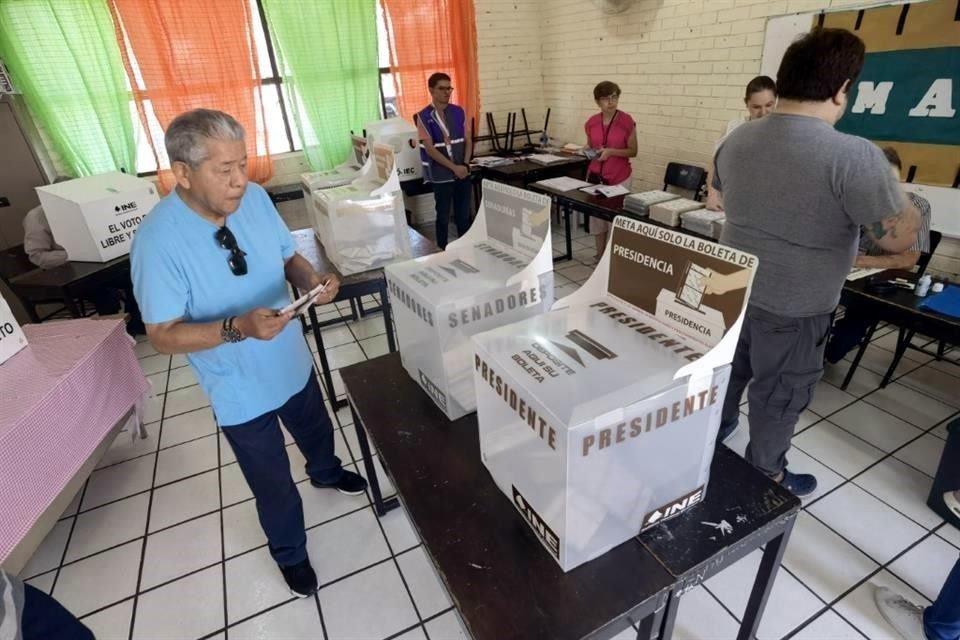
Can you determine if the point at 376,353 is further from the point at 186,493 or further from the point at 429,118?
the point at 429,118

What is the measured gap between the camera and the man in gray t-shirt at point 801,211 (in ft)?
4.07

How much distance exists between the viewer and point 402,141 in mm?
4520

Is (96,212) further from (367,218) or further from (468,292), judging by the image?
(468,292)

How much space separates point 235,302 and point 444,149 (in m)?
3.47

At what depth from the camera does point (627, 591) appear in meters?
0.82

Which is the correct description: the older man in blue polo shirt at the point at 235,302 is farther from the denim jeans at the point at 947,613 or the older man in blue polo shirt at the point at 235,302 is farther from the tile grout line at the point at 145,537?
the denim jeans at the point at 947,613

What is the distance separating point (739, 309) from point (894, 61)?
10.3 feet

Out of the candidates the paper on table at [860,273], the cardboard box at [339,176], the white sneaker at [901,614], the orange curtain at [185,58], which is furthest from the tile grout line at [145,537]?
the paper on table at [860,273]

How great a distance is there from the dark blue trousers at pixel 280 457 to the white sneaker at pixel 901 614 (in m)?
1.90

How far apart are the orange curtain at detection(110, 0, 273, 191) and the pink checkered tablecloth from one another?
234 centimetres

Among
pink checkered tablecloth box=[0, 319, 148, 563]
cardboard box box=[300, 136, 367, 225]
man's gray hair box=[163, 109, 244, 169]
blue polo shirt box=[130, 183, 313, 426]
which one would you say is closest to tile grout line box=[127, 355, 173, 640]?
pink checkered tablecloth box=[0, 319, 148, 563]

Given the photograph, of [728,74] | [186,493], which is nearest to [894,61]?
[728,74]

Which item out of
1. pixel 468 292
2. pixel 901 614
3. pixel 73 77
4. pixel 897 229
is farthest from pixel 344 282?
pixel 73 77

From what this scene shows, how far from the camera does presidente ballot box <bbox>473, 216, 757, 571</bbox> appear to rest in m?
0.74
